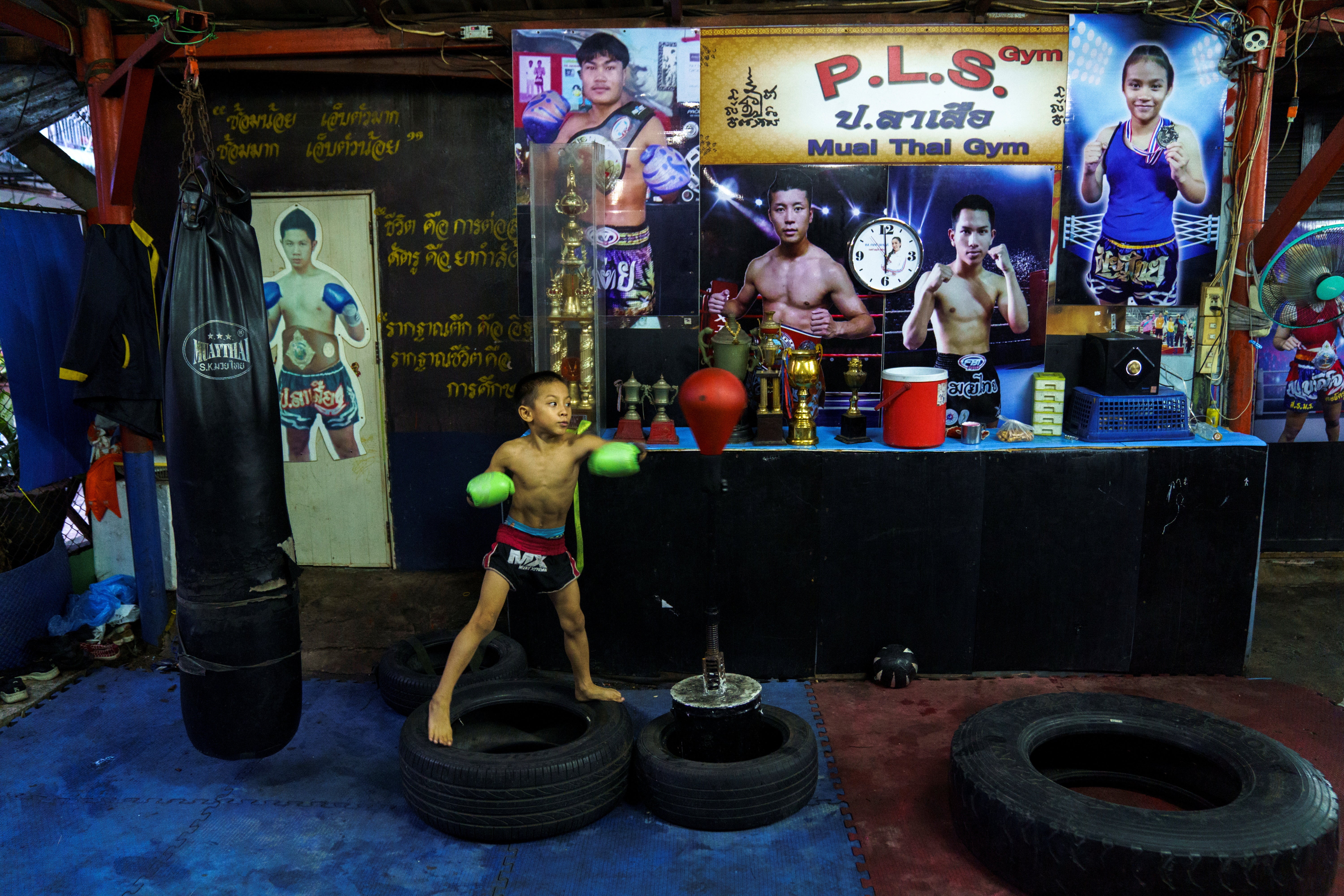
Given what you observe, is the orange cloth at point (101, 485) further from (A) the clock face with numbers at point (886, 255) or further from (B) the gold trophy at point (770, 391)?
(A) the clock face with numbers at point (886, 255)

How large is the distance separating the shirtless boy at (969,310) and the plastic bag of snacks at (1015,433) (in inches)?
15.7

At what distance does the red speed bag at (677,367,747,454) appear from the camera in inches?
173

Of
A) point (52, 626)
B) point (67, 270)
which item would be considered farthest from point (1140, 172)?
point (52, 626)

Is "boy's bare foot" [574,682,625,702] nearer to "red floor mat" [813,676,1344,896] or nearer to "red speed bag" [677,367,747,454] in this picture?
"red floor mat" [813,676,1344,896]

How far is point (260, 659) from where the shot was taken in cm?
362

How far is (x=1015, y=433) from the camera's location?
4941 mm

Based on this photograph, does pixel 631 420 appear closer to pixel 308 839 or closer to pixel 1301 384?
pixel 308 839

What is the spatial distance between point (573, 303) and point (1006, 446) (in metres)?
2.32

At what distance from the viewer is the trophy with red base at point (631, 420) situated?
4.93m

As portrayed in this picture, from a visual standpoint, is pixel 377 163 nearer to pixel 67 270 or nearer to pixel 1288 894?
pixel 67 270

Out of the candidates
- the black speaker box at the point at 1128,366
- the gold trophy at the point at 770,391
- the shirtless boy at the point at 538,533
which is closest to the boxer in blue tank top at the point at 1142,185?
the black speaker box at the point at 1128,366

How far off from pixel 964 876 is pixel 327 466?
4.52m

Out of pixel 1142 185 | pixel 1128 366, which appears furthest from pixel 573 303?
pixel 1142 185

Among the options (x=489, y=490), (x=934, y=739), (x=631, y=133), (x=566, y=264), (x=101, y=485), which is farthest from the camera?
(x=101, y=485)
